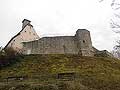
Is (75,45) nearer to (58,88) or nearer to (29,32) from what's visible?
(29,32)

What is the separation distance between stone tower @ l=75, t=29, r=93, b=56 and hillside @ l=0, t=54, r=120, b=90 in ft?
14.0

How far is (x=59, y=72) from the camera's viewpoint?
114 feet

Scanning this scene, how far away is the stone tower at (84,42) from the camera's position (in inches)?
1903

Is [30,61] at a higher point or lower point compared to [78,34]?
lower

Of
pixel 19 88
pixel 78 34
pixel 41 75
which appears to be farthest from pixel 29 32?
pixel 19 88

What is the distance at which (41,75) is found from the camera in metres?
32.7

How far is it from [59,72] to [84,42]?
15635 mm

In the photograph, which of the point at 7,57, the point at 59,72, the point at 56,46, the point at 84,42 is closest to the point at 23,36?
the point at 56,46

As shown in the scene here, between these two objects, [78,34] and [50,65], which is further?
[78,34]

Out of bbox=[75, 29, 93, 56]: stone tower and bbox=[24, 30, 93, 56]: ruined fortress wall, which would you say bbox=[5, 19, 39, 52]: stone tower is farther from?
bbox=[75, 29, 93, 56]: stone tower

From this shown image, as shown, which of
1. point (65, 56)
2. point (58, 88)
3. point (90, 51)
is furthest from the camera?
point (90, 51)

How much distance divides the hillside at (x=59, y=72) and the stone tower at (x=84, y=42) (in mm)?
4262

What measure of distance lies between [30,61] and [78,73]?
1086 cm

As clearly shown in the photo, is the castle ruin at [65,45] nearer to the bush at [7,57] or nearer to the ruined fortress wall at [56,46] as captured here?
the ruined fortress wall at [56,46]
